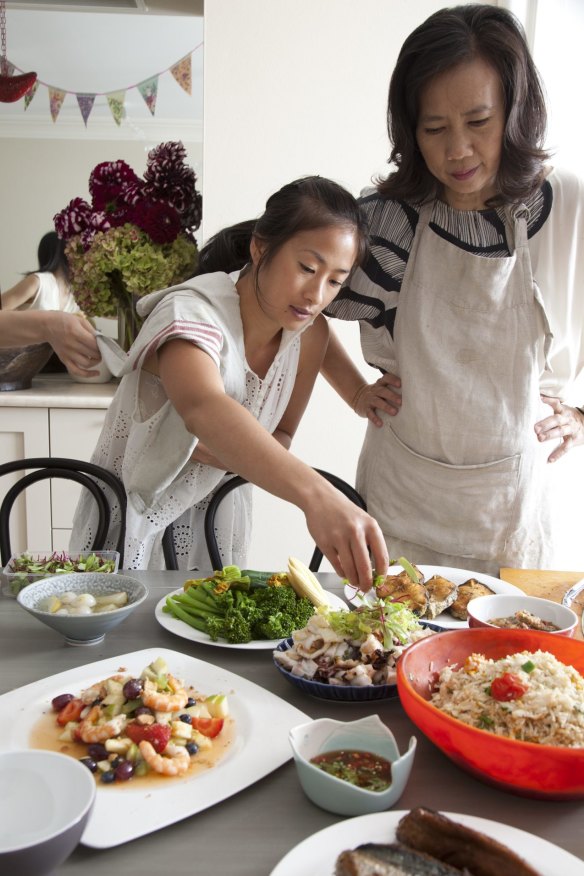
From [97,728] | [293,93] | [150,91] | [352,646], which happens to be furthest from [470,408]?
[150,91]

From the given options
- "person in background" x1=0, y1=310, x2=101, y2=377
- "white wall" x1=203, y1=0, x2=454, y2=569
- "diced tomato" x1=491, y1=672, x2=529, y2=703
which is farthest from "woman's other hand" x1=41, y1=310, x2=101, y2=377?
"white wall" x1=203, y1=0, x2=454, y2=569

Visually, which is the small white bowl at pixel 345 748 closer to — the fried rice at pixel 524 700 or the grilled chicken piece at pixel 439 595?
the fried rice at pixel 524 700

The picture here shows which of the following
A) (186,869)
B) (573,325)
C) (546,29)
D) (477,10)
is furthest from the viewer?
(546,29)

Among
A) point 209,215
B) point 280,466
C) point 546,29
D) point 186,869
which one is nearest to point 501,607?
point 280,466

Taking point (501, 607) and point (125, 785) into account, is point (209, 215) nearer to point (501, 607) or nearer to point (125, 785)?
point (501, 607)

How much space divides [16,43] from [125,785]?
125 inches

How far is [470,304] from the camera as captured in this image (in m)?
1.77

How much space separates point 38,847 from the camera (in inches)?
23.8

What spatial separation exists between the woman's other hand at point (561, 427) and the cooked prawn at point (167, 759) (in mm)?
1237

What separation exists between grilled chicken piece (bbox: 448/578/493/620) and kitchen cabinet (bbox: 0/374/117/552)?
6.36 feet

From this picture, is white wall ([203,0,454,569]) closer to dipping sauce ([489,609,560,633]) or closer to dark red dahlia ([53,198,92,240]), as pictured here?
dark red dahlia ([53,198,92,240])

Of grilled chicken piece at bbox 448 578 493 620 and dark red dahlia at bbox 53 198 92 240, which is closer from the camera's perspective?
grilled chicken piece at bbox 448 578 493 620

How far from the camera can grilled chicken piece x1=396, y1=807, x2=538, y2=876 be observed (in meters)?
0.64

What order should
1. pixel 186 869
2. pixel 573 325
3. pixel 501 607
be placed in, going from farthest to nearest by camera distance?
pixel 573 325 < pixel 501 607 < pixel 186 869
